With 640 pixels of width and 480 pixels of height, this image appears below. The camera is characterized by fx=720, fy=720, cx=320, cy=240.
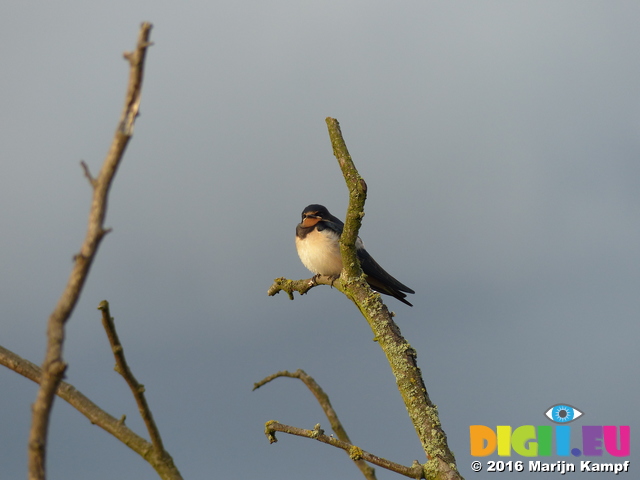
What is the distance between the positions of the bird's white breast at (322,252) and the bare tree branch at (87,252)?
8.77m

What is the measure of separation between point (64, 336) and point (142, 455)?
6.20 ft

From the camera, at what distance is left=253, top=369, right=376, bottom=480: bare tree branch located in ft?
19.4

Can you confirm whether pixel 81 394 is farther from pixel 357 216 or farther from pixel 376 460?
pixel 357 216

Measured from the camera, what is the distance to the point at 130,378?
358 cm

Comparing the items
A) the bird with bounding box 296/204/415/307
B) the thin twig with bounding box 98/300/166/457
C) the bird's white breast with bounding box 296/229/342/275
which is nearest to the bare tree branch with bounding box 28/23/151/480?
the thin twig with bounding box 98/300/166/457

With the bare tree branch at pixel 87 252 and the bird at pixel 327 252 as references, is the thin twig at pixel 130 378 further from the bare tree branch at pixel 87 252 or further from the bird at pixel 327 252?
the bird at pixel 327 252

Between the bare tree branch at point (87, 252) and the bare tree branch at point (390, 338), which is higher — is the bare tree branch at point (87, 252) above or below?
below

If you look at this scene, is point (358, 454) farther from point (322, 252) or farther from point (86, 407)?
point (322, 252)

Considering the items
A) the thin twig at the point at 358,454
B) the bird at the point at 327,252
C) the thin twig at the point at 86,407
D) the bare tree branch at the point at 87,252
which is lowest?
the bare tree branch at the point at 87,252

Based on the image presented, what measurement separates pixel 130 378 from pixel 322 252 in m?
7.68

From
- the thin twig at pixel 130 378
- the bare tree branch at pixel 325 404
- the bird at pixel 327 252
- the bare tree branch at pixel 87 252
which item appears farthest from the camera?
the bird at pixel 327 252

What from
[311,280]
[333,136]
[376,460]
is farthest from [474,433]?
[333,136]

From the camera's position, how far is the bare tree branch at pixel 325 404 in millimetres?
5906

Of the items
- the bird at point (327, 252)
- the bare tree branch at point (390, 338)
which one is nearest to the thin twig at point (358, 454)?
the bare tree branch at point (390, 338)
